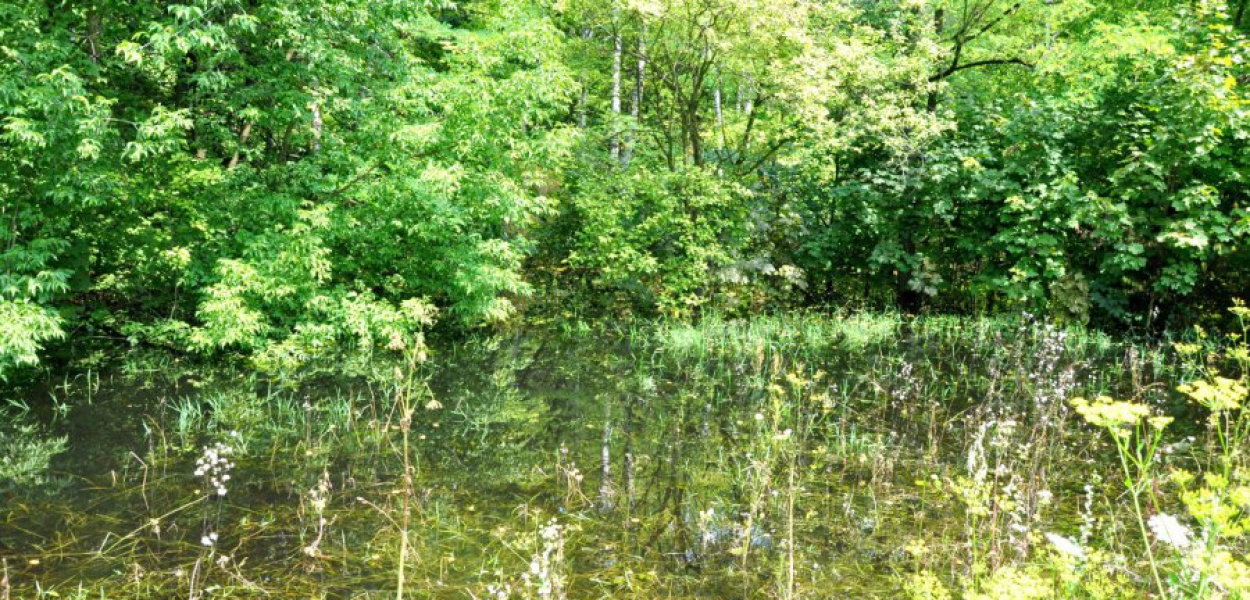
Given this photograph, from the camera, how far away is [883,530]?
405cm

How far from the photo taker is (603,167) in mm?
13531

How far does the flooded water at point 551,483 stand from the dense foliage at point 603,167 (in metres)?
1.88

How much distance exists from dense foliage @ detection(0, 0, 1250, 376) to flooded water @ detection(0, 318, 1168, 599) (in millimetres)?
1879

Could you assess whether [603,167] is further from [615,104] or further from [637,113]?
[615,104]


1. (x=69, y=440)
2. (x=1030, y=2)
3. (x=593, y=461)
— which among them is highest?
(x=1030, y=2)

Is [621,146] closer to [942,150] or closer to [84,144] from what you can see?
[942,150]

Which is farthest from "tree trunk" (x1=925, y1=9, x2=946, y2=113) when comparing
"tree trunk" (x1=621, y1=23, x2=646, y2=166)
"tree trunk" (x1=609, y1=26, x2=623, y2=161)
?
"tree trunk" (x1=609, y1=26, x2=623, y2=161)

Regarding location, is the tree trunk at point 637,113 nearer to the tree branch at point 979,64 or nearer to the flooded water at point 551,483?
the tree branch at point 979,64

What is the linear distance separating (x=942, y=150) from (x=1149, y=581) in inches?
402

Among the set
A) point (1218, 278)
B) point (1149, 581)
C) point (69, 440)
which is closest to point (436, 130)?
point (69, 440)

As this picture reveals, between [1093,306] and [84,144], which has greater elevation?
[84,144]

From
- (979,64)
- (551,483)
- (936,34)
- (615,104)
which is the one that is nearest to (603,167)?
(615,104)

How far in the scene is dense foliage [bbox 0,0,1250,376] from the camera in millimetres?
8078

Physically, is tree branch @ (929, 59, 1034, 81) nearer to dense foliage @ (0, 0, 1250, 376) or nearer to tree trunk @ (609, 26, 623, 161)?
dense foliage @ (0, 0, 1250, 376)
